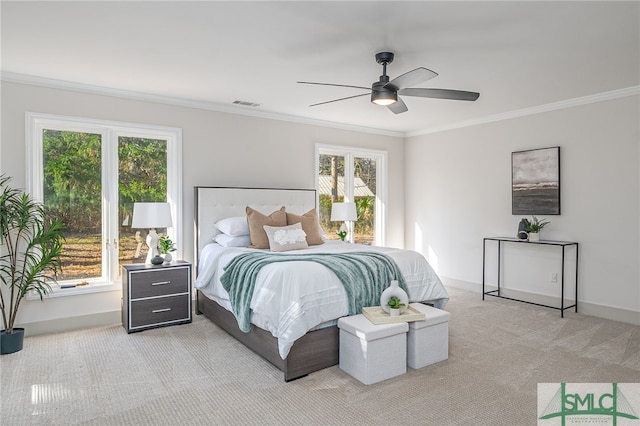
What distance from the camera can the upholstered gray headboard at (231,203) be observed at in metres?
4.84

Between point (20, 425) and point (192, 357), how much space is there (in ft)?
4.13

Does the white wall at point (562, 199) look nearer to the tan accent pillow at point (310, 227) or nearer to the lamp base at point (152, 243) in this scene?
the tan accent pillow at point (310, 227)

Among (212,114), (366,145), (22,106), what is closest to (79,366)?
(22,106)

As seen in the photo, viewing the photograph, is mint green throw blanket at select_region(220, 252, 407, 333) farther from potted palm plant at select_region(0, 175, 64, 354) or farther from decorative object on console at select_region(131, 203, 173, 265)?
potted palm plant at select_region(0, 175, 64, 354)

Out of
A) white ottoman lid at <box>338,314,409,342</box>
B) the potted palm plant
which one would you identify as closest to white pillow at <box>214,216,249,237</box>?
the potted palm plant

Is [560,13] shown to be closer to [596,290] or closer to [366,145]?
[596,290]

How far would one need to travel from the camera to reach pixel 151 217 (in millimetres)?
4191

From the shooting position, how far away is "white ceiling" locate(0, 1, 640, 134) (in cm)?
261

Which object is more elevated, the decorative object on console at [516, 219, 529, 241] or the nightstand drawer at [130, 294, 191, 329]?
the decorative object on console at [516, 219, 529, 241]

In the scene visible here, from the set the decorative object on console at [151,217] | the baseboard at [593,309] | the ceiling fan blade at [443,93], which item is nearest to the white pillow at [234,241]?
the decorative object on console at [151,217]

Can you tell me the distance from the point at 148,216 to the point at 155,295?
2.73 feet

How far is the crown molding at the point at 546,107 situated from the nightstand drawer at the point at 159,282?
4.46m

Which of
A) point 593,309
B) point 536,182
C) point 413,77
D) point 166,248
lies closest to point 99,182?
point 166,248

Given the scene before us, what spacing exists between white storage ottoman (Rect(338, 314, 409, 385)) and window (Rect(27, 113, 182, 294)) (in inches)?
107
